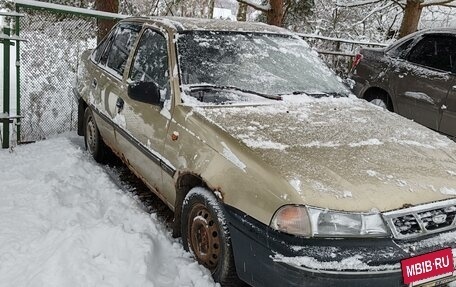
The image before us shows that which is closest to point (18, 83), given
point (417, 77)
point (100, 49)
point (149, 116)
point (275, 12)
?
point (100, 49)

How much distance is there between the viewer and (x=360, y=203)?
249cm

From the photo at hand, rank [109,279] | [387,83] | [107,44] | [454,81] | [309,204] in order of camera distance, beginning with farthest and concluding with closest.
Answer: [387,83] < [454,81] < [107,44] < [109,279] < [309,204]

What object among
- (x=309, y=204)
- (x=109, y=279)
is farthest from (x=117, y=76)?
(x=309, y=204)

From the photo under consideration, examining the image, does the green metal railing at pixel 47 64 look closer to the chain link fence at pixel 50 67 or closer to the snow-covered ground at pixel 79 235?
the chain link fence at pixel 50 67

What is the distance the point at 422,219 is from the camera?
2600 mm

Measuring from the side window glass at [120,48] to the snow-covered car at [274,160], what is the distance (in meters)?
0.02

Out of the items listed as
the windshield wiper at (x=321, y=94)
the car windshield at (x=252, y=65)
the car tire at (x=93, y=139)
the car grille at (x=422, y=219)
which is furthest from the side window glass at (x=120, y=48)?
the car grille at (x=422, y=219)

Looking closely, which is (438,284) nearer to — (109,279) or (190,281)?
(190,281)

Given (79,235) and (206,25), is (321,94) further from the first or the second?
(79,235)

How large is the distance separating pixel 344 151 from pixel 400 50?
454 cm

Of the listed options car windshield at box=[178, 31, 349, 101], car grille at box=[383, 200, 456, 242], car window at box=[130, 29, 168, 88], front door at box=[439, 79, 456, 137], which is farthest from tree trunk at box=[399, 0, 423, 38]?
car grille at box=[383, 200, 456, 242]

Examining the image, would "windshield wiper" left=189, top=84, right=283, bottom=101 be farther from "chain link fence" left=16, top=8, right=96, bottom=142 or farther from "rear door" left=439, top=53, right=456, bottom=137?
"rear door" left=439, top=53, right=456, bottom=137

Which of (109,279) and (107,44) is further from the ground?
(107,44)

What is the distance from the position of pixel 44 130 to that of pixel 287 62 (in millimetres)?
3430
